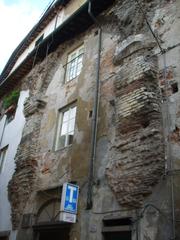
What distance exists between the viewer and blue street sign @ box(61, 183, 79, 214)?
22.0 ft

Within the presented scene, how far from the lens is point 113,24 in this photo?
949 cm

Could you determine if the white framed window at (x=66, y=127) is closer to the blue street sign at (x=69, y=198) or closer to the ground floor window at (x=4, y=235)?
the blue street sign at (x=69, y=198)

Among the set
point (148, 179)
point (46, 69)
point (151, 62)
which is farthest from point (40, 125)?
point (148, 179)

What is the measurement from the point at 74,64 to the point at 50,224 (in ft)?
18.1

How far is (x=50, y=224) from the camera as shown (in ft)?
26.1

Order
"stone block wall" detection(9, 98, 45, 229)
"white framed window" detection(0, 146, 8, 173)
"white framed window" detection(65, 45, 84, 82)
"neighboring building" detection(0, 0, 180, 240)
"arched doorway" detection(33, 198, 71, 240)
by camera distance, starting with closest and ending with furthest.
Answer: "neighboring building" detection(0, 0, 180, 240) < "arched doorway" detection(33, 198, 71, 240) < "stone block wall" detection(9, 98, 45, 229) < "white framed window" detection(65, 45, 84, 82) < "white framed window" detection(0, 146, 8, 173)

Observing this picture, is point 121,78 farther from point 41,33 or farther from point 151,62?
point 41,33

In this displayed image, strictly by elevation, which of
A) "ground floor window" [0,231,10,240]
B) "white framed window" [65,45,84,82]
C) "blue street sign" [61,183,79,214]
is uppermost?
"white framed window" [65,45,84,82]

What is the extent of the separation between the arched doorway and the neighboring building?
0.09ft

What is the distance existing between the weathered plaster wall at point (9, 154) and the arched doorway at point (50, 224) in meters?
1.30

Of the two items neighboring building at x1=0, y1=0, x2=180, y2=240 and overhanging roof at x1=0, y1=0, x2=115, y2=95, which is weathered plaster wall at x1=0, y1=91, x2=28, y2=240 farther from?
overhanging roof at x1=0, y1=0, x2=115, y2=95

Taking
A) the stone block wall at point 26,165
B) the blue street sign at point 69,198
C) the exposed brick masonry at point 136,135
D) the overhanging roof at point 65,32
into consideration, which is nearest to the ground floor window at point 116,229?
the exposed brick masonry at point 136,135

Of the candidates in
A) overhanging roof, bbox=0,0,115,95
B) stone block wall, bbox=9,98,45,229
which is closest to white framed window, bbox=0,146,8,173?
stone block wall, bbox=9,98,45,229

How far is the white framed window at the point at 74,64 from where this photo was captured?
10.4 metres
